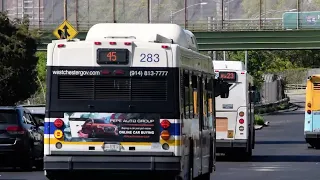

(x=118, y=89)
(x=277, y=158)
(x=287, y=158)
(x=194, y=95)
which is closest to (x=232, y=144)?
(x=277, y=158)

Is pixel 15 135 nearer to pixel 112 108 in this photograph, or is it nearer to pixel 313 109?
pixel 112 108

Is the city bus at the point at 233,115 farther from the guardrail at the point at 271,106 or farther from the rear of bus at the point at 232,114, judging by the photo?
the guardrail at the point at 271,106

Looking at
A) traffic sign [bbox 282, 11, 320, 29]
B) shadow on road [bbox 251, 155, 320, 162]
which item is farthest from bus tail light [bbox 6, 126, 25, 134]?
traffic sign [bbox 282, 11, 320, 29]

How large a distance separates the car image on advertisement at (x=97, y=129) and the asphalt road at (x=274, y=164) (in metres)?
6.32

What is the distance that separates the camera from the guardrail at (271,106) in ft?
241

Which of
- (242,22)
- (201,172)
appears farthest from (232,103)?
(242,22)

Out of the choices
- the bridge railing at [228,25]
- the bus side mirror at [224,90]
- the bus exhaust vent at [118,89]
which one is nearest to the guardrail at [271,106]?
the bridge railing at [228,25]

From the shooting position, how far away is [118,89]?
16.6 m

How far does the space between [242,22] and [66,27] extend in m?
35.9

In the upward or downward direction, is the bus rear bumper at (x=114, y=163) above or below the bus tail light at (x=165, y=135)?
below

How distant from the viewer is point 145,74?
653 inches

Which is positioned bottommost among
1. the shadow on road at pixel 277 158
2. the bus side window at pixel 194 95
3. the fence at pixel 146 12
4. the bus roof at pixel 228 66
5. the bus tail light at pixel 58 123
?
the shadow on road at pixel 277 158

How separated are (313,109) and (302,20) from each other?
30.9 m

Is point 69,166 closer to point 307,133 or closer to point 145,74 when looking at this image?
point 145,74
